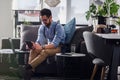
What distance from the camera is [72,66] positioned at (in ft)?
Answer: 13.9

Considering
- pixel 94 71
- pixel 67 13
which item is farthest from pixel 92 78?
pixel 67 13

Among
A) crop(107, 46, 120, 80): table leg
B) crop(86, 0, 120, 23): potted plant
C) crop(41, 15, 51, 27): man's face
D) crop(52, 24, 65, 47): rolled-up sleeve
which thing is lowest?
crop(107, 46, 120, 80): table leg

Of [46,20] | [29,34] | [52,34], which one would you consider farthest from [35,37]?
[46,20]

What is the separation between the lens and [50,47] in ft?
13.6

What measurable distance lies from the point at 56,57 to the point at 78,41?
515mm

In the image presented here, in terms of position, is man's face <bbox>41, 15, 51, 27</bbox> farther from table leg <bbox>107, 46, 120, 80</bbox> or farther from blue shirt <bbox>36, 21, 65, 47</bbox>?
table leg <bbox>107, 46, 120, 80</bbox>

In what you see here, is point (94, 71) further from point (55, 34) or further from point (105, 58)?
point (105, 58)

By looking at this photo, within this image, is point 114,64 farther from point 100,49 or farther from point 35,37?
point 35,37

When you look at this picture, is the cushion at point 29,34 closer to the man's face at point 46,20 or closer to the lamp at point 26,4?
the man's face at point 46,20

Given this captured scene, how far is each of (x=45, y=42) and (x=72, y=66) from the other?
654mm

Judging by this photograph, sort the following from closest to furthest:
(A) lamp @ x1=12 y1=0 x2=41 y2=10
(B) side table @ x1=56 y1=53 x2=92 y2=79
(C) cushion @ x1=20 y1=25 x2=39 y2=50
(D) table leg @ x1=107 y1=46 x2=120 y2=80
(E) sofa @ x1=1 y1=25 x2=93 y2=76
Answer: (D) table leg @ x1=107 y1=46 x2=120 y2=80
(B) side table @ x1=56 y1=53 x2=92 y2=79
(E) sofa @ x1=1 y1=25 x2=93 y2=76
(C) cushion @ x1=20 y1=25 x2=39 y2=50
(A) lamp @ x1=12 y1=0 x2=41 y2=10

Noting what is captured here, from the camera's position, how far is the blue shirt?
13.9 feet

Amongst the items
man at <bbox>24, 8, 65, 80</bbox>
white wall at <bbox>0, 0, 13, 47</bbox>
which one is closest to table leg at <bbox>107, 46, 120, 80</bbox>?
man at <bbox>24, 8, 65, 80</bbox>

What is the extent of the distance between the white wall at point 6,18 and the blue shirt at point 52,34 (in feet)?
7.24
